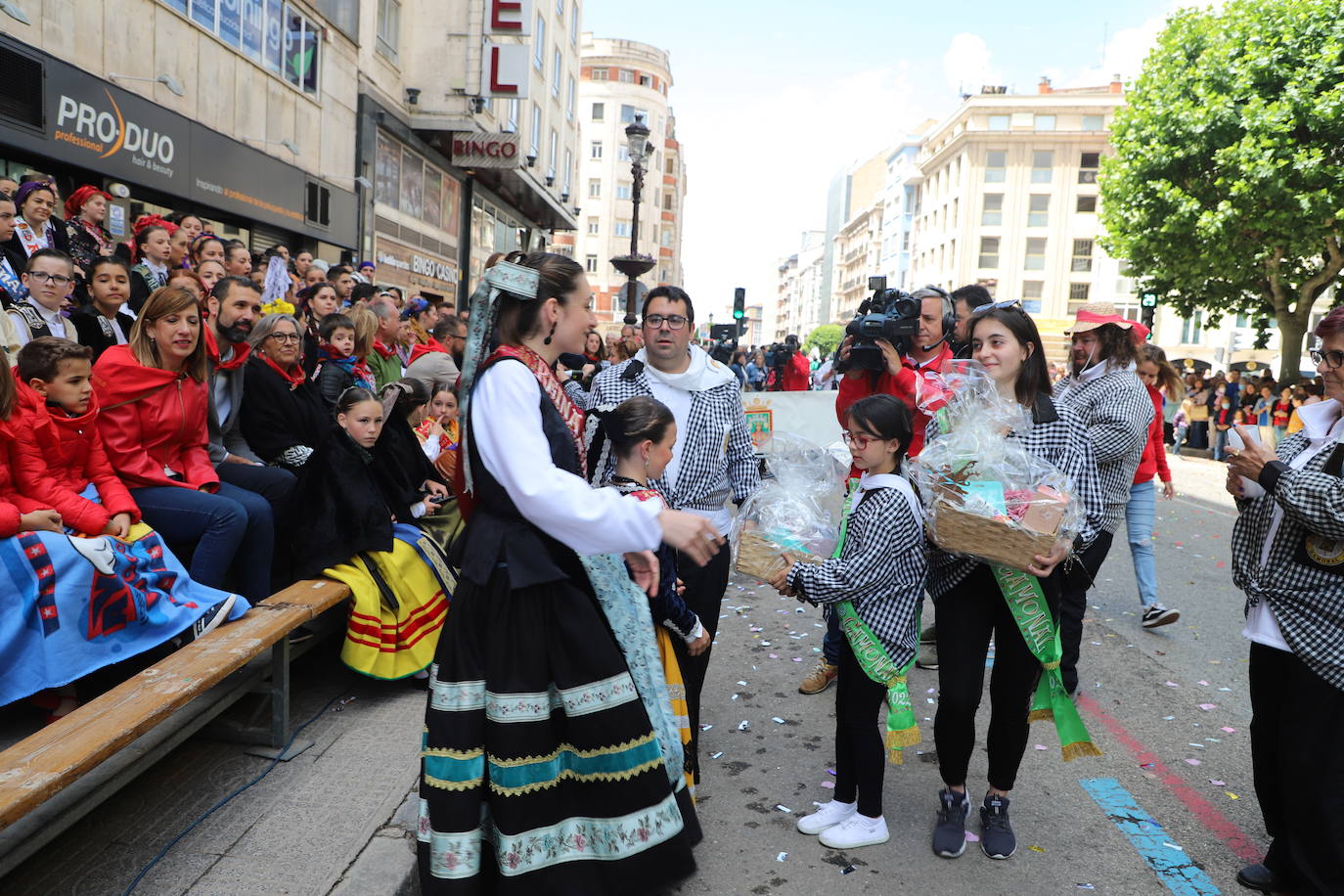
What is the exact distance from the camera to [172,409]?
4.34 meters

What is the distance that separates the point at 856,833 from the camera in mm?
3455

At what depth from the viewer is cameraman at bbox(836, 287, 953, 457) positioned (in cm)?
432

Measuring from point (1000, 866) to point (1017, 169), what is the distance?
209 feet

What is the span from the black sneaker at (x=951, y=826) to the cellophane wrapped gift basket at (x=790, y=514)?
1.06 metres

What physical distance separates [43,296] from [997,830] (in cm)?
531

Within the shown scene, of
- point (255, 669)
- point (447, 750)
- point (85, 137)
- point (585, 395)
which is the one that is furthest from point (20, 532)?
point (85, 137)

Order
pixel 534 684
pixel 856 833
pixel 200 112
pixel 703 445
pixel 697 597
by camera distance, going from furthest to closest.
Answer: pixel 200 112 < pixel 703 445 < pixel 697 597 < pixel 856 833 < pixel 534 684

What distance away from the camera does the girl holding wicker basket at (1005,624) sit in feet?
10.8

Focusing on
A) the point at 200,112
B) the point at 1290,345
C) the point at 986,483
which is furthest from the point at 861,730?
the point at 1290,345

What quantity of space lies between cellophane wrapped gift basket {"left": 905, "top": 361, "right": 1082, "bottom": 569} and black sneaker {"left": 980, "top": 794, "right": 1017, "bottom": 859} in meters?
1.07

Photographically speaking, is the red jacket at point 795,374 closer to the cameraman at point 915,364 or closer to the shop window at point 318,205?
the shop window at point 318,205

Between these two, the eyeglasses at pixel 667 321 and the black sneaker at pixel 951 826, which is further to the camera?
the eyeglasses at pixel 667 321

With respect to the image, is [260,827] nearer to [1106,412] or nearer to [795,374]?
[1106,412]

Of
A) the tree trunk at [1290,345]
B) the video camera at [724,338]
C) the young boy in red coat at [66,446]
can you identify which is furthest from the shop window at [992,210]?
the young boy in red coat at [66,446]
